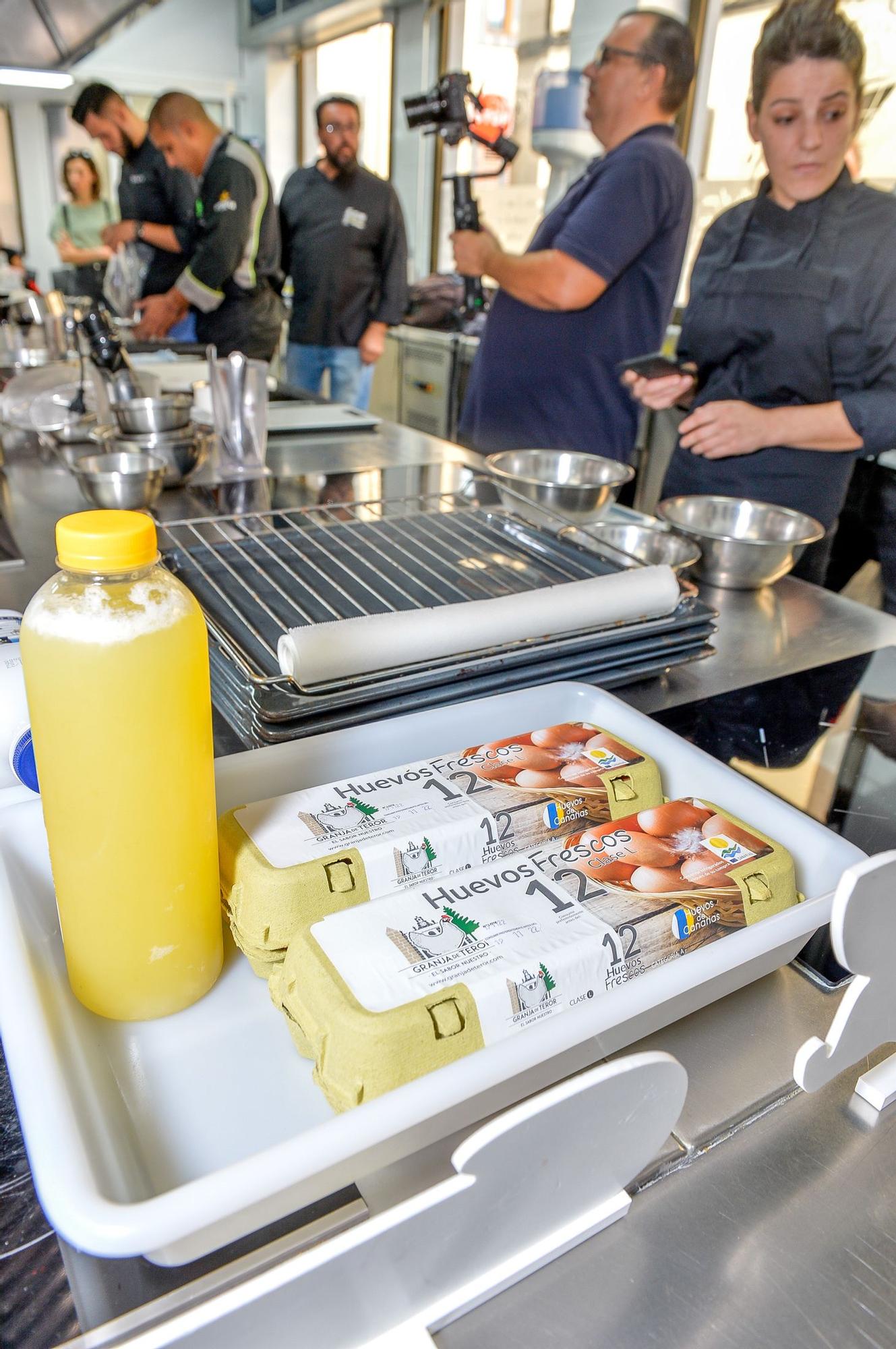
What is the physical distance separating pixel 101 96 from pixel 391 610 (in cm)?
309

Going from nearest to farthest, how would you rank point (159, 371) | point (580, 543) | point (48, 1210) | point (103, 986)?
point (48, 1210)
point (103, 986)
point (580, 543)
point (159, 371)

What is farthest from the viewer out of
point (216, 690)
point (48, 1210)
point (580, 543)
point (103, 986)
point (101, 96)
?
point (101, 96)

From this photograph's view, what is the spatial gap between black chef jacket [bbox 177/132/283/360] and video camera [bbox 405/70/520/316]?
101 centimetres

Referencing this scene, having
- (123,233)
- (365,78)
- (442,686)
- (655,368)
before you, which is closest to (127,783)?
(442,686)

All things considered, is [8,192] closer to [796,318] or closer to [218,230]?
[218,230]

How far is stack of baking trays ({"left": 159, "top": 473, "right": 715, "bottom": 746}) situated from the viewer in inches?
29.2

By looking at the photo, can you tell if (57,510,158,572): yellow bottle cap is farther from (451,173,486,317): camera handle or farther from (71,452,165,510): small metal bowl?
(451,173,486,317): camera handle

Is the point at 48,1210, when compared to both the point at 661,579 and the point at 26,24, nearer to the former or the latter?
the point at 661,579

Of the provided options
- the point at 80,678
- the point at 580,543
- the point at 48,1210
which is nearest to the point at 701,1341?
the point at 48,1210

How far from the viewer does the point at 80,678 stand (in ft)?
1.23

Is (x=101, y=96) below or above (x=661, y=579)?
above

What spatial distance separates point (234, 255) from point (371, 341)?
705mm

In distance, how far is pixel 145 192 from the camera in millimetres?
3104

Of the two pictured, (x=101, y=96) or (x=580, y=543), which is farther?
(x=101, y=96)
